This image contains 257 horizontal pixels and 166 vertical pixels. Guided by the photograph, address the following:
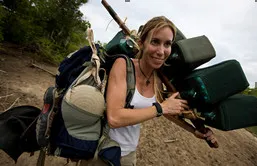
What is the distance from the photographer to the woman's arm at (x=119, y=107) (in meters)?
1.55

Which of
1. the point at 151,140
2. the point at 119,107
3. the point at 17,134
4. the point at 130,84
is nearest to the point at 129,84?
the point at 130,84

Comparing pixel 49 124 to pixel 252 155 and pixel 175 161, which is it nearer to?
pixel 175 161

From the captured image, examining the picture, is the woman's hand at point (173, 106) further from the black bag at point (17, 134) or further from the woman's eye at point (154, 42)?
the black bag at point (17, 134)

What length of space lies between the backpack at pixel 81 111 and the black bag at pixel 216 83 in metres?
0.58

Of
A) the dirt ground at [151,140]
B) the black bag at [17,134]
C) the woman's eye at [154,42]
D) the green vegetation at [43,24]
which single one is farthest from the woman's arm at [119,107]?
the green vegetation at [43,24]

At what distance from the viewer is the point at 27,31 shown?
390 inches

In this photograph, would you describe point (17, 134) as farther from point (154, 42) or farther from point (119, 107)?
point (154, 42)

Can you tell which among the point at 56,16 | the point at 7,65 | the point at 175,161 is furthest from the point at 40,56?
the point at 175,161

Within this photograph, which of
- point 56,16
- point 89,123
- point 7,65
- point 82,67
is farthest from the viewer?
point 56,16

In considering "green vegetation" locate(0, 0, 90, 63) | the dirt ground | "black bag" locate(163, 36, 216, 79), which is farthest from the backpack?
"green vegetation" locate(0, 0, 90, 63)

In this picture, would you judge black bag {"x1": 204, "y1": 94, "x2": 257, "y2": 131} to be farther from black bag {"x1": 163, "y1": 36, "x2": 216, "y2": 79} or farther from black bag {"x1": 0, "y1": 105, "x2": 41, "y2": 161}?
black bag {"x1": 0, "y1": 105, "x2": 41, "y2": 161}

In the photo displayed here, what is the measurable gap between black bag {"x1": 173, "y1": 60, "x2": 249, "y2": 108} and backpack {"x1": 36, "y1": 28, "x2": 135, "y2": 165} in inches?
22.9

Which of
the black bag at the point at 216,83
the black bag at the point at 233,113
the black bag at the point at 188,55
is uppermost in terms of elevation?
the black bag at the point at 188,55

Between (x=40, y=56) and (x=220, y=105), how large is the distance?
32.6ft
